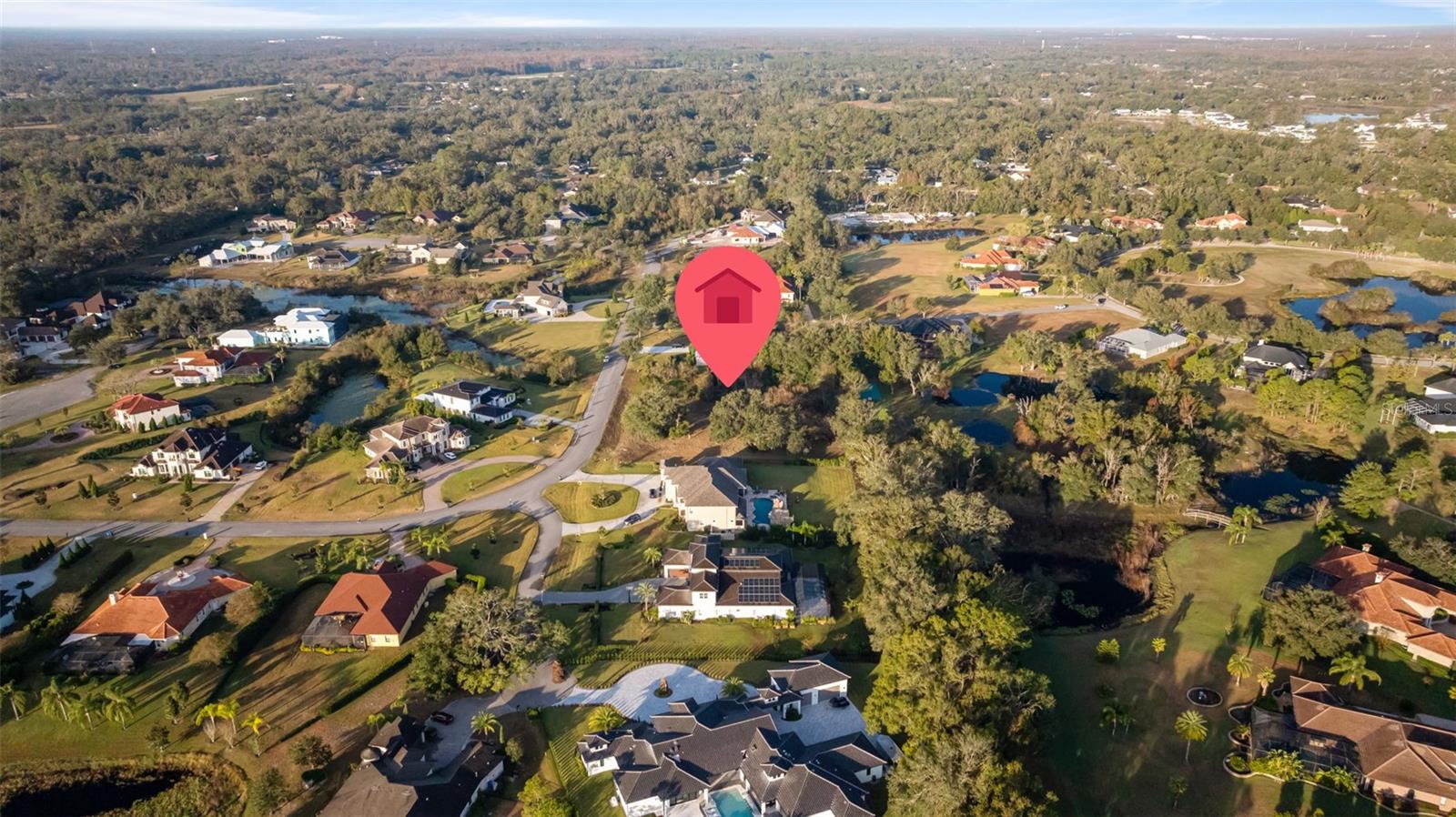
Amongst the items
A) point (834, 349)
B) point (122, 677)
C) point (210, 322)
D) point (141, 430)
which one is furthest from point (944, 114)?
point (122, 677)

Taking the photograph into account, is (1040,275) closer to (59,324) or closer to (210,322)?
(210,322)

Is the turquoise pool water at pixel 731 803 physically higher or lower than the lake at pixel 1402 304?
lower

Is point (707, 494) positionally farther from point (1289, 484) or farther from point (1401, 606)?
point (1289, 484)

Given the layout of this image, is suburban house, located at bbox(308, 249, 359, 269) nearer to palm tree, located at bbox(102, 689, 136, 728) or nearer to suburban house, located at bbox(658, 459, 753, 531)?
suburban house, located at bbox(658, 459, 753, 531)

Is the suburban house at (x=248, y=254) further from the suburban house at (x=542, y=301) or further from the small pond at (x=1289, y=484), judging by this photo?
the small pond at (x=1289, y=484)

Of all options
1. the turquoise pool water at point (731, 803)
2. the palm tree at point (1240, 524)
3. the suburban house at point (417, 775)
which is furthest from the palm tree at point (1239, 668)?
the suburban house at point (417, 775)

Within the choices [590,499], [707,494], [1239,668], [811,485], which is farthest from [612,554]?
[1239,668]
